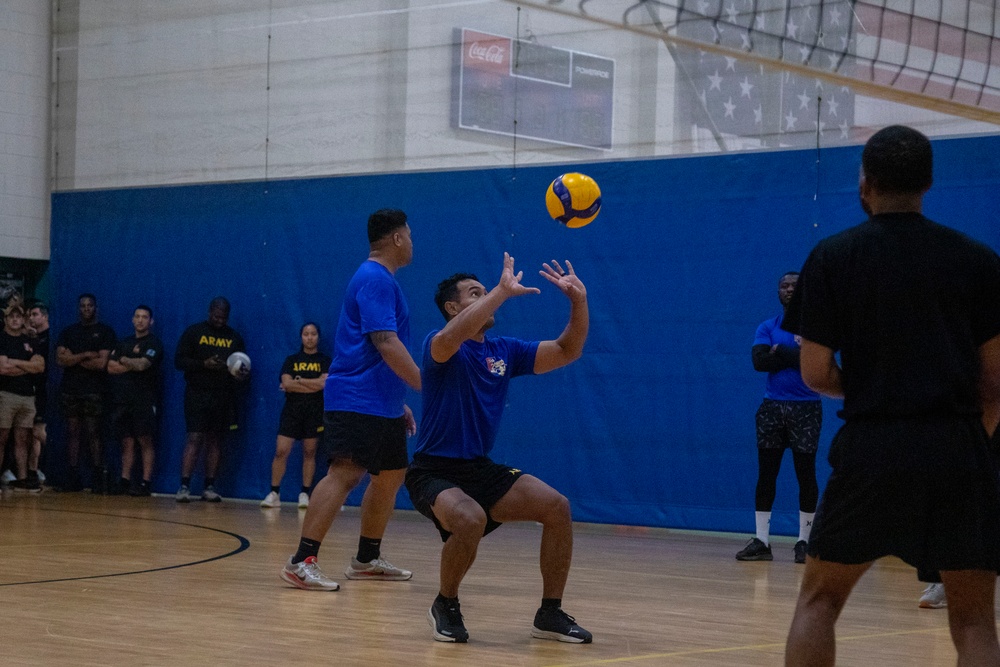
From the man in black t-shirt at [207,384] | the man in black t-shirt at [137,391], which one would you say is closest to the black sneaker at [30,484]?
the man in black t-shirt at [137,391]

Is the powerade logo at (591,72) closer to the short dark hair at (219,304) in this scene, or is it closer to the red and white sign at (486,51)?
the red and white sign at (486,51)

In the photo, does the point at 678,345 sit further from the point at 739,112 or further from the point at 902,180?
the point at 902,180

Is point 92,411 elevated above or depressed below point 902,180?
below

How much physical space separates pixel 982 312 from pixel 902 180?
0.36m

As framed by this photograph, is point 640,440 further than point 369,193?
No

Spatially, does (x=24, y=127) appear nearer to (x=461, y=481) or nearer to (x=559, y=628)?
(x=461, y=481)

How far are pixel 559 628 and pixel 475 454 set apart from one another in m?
0.79

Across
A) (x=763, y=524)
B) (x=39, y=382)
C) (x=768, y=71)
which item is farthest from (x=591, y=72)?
(x=39, y=382)

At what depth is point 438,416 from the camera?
5.54 meters

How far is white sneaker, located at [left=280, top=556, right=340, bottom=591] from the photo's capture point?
6.72 metres

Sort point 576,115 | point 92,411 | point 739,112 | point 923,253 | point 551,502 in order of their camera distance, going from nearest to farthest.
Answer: point 923,253 < point 551,502 < point 739,112 < point 576,115 < point 92,411

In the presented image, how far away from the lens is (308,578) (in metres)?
6.73

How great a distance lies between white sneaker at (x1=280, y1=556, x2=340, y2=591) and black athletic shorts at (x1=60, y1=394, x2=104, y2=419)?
785cm

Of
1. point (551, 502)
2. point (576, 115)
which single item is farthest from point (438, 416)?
point (576, 115)
